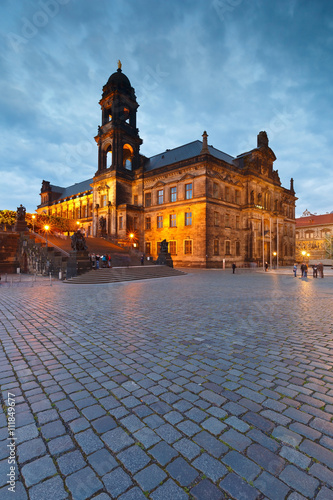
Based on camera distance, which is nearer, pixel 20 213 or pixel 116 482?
pixel 116 482

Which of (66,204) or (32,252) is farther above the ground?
(66,204)

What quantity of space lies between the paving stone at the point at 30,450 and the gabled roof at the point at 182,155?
35.8m

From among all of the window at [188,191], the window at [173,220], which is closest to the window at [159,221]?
the window at [173,220]

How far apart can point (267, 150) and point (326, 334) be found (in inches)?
1726

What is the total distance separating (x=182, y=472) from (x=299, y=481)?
0.91 m

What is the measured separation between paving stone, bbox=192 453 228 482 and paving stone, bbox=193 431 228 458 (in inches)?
2.8

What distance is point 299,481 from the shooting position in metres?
1.84

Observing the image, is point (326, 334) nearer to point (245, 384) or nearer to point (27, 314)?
point (245, 384)

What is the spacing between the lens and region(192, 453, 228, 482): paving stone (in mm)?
1886

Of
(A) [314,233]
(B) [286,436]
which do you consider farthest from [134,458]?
(A) [314,233]

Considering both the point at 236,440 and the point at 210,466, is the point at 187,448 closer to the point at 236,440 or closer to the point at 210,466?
the point at 210,466

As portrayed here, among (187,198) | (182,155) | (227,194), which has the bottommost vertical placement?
(187,198)

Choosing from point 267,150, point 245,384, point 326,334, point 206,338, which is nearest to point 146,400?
point 245,384

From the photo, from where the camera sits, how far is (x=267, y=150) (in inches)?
1651
